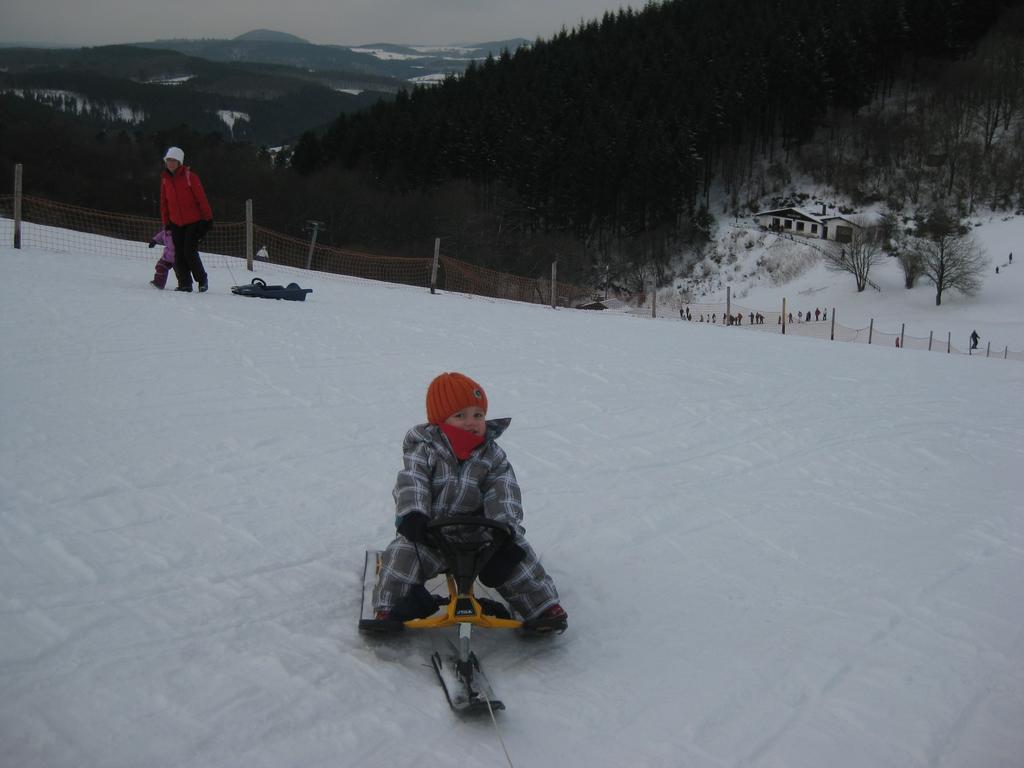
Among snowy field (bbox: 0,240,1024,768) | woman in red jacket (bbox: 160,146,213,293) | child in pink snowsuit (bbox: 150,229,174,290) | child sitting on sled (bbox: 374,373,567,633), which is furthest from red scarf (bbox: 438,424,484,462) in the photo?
child in pink snowsuit (bbox: 150,229,174,290)

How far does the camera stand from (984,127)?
202 ft

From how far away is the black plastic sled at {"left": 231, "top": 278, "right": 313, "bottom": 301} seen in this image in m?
11.4

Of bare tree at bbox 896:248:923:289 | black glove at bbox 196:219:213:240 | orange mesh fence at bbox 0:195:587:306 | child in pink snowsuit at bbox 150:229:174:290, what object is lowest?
→ child in pink snowsuit at bbox 150:229:174:290

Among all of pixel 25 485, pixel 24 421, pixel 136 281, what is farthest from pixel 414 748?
pixel 136 281

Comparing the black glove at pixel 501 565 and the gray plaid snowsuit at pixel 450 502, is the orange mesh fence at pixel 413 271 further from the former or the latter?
the black glove at pixel 501 565

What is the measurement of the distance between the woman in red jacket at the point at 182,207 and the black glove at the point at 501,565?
834 cm

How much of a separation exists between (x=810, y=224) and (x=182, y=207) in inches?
2091

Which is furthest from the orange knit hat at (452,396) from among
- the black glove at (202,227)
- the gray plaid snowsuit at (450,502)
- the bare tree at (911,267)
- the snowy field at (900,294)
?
the bare tree at (911,267)

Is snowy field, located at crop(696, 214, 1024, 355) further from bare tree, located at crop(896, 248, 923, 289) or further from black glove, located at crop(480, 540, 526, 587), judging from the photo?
black glove, located at crop(480, 540, 526, 587)

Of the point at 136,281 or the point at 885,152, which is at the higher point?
the point at 885,152

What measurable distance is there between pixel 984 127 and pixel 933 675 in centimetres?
7103

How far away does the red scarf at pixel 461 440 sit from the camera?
329cm

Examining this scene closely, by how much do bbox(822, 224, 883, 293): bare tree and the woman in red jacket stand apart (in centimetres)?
4305

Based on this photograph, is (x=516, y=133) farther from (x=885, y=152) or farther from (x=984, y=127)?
(x=984, y=127)
